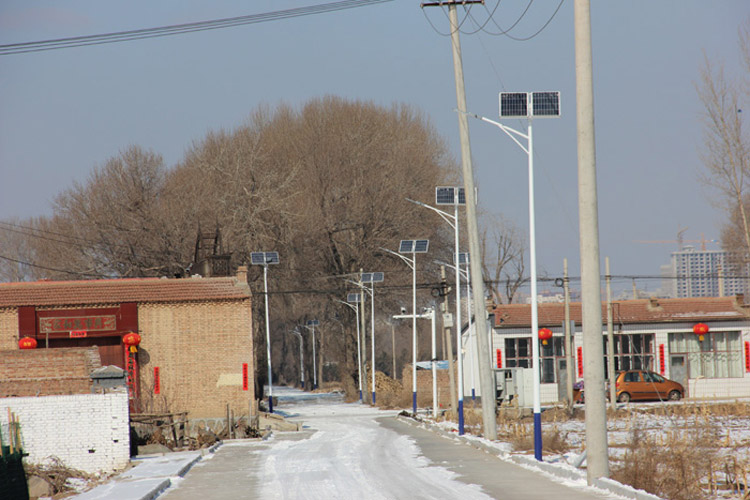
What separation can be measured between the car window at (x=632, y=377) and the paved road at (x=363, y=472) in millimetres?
18830

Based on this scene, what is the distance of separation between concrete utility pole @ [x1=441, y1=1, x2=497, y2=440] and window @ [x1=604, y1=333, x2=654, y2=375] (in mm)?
28827

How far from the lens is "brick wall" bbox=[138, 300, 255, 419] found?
3747cm

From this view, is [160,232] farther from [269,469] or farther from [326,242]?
[269,469]

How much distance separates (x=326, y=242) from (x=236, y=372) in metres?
29.7

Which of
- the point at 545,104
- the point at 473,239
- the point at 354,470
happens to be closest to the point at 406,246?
the point at 473,239

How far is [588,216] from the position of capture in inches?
648

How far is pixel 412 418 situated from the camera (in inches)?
1704

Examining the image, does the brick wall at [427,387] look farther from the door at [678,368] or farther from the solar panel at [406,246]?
the door at [678,368]

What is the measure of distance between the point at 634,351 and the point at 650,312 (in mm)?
2660

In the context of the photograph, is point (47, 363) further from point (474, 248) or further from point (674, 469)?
point (674, 469)

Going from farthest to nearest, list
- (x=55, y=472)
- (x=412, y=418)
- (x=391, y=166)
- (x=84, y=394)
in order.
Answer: (x=391, y=166) → (x=412, y=418) → (x=84, y=394) → (x=55, y=472)

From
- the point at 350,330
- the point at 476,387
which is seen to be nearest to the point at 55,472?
the point at 476,387

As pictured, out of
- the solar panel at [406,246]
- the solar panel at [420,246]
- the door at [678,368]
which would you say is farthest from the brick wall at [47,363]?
the door at [678,368]

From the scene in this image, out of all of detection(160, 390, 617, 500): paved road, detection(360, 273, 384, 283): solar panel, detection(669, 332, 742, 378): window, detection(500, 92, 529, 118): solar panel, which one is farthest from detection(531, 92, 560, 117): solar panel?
detection(360, 273, 384, 283): solar panel
